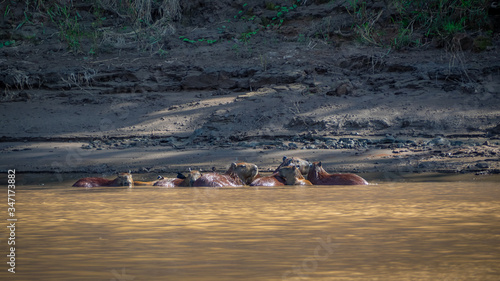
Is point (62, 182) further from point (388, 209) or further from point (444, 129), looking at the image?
point (444, 129)

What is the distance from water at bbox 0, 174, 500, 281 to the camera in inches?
72.6

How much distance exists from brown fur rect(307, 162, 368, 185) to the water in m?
1.25

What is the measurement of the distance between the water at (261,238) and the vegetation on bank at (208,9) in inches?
304

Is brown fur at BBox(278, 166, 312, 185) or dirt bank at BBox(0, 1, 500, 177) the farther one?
dirt bank at BBox(0, 1, 500, 177)

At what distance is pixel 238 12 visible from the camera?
12820 millimetres

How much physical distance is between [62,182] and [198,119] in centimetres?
335

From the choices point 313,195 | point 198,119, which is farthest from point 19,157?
point 313,195

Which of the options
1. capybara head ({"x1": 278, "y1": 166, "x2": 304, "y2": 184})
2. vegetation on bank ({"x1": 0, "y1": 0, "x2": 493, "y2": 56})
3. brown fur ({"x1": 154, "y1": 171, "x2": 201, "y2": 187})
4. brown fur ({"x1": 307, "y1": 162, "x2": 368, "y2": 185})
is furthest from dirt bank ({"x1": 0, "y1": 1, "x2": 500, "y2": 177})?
brown fur ({"x1": 154, "y1": 171, "x2": 201, "y2": 187})

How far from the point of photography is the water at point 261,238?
1843 millimetres

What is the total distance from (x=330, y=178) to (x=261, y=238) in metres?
3.34

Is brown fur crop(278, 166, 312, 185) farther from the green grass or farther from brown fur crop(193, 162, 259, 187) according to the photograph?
the green grass

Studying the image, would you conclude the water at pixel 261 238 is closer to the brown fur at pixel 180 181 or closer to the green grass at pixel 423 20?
the brown fur at pixel 180 181

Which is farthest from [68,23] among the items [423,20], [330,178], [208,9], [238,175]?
[330,178]

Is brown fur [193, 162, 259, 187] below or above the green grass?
below
